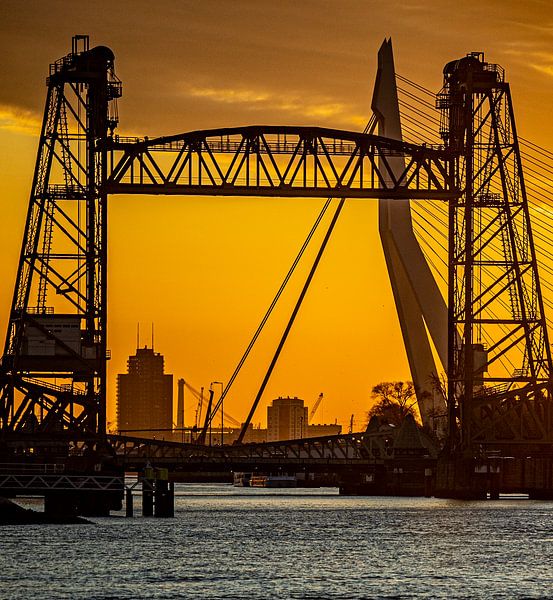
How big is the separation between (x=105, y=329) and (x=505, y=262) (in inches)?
993

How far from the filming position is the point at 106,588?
6875cm

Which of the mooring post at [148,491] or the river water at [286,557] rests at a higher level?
the mooring post at [148,491]

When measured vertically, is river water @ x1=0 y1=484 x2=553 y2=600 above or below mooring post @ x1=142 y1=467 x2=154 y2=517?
below

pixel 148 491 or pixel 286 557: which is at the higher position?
pixel 148 491

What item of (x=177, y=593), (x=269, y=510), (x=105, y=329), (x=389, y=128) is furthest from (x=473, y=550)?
(x=389, y=128)

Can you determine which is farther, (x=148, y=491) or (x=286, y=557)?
(x=148, y=491)

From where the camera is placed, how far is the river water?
68.8 m

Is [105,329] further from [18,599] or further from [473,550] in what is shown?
[18,599]

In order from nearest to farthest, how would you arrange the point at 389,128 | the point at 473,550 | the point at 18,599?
the point at 18,599 < the point at 473,550 < the point at 389,128

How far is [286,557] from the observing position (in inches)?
3221

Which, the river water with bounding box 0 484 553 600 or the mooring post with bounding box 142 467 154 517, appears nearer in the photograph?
the river water with bounding box 0 484 553 600

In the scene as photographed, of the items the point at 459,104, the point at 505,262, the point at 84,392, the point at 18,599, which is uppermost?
the point at 459,104

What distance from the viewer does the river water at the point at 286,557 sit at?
226 feet

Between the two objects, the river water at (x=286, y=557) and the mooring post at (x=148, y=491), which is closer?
the river water at (x=286, y=557)
